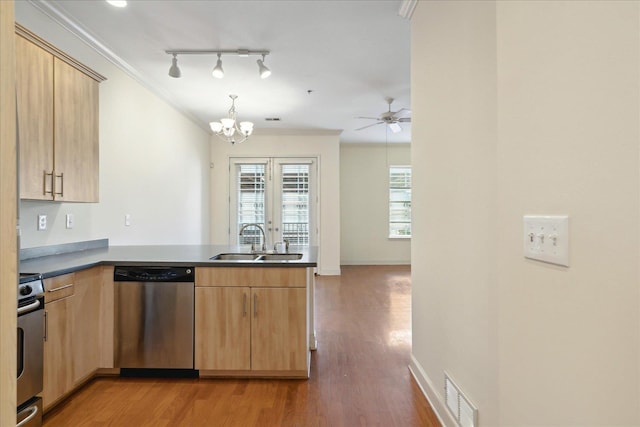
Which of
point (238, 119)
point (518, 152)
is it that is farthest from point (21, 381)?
point (238, 119)

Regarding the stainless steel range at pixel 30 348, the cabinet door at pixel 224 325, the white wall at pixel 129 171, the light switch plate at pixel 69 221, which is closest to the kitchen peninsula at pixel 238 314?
the cabinet door at pixel 224 325

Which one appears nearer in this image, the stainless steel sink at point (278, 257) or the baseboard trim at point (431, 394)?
the baseboard trim at point (431, 394)

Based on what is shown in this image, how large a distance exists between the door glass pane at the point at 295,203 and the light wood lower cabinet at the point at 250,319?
4033 mm

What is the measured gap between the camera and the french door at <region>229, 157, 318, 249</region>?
6379 mm

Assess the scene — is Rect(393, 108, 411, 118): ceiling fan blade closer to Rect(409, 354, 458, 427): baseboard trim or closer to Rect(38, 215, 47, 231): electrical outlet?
Rect(409, 354, 458, 427): baseboard trim

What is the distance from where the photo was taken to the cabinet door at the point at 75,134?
86.2 inches

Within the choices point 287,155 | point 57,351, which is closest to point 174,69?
point 57,351

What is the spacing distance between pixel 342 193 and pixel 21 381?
648cm

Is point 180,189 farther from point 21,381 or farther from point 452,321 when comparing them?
point 452,321

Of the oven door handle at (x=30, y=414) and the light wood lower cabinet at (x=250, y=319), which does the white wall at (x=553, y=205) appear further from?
the oven door handle at (x=30, y=414)

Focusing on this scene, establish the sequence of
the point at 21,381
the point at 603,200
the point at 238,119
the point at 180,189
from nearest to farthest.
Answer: the point at 603,200
the point at 21,381
the point at 180,189
the point at 238,119

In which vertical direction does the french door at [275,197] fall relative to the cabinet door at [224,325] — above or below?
above

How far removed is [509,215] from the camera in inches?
39.4

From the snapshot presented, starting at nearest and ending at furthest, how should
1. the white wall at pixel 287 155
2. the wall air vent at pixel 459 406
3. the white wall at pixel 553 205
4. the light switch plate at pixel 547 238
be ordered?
the white wall at pixel 553 205 → the light switch plate at pixel 547 238 → the wall air vent at pixel 459 406 → the white wall at pixel 287 155
